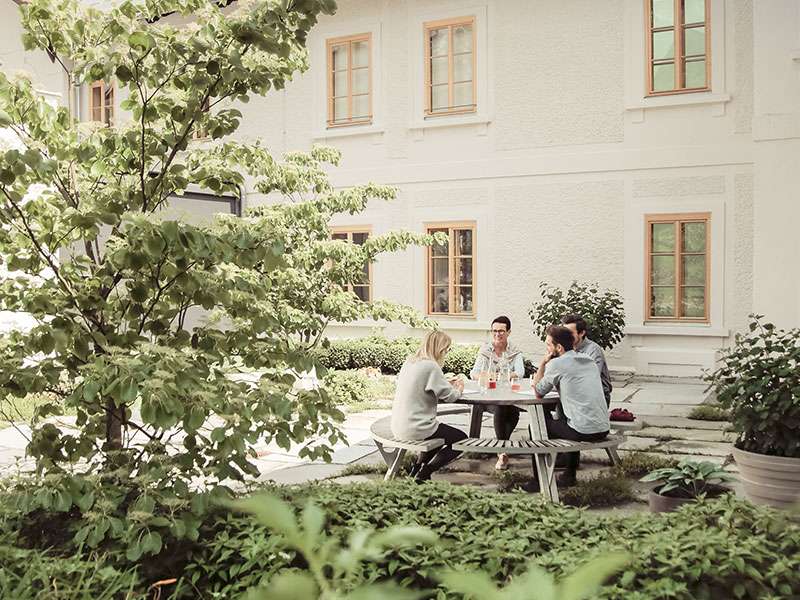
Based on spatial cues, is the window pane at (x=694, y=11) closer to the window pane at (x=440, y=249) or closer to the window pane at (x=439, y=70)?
the window pane at (x=439, y=70)

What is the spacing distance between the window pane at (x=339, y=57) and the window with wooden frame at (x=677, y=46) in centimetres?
547

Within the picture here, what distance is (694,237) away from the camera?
13250 millimetres

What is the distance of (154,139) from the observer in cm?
399

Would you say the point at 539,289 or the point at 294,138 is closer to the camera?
the point at 539,289

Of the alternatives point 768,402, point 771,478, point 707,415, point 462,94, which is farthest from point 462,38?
point 771,478

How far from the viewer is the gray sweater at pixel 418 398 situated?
659 centimetres

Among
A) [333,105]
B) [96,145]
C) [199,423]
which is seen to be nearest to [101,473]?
[199,423]

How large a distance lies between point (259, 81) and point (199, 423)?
5.23 ft

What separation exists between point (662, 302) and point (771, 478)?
8.26m

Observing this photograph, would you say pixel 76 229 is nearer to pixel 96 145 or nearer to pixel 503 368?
pixel 96 145

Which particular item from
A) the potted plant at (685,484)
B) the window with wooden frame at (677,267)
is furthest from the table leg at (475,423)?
the window with wooden frame at (677,267)

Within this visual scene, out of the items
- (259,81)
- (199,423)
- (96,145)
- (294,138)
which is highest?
(294,138)

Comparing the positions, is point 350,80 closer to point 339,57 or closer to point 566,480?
point 339,57

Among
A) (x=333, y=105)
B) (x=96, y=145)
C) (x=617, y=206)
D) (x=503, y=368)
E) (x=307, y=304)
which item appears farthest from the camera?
(x=333, y=105)
